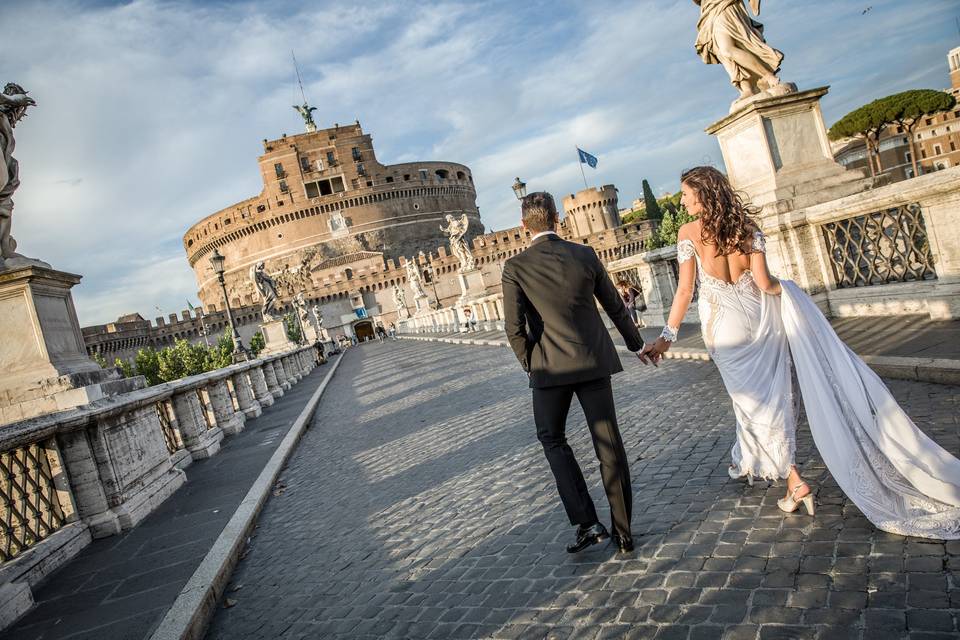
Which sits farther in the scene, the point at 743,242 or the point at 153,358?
the point at 153,358

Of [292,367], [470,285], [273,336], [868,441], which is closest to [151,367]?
[273,336]

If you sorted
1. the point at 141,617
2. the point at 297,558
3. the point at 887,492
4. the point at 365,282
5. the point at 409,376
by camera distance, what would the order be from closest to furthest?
the point at 887,492, the point at 141,617, the point at 297,558, the point at 409,376, the point at 365,282

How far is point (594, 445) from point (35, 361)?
490 cm

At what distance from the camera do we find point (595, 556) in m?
2.84

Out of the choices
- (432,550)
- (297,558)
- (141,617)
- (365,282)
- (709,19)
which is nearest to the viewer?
(141,617)

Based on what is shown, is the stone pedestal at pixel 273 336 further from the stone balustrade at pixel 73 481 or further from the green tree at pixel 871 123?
the green tree at pixel 871 123

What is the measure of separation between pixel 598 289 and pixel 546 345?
0.36 m

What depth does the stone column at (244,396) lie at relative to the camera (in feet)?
37.5

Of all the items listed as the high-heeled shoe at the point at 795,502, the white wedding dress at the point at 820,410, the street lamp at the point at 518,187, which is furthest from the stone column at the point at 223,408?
the street lamp at the point at 518,187

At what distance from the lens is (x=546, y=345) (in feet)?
9.57

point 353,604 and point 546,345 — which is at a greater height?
point 546,345

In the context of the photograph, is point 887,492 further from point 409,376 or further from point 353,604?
point 409,376

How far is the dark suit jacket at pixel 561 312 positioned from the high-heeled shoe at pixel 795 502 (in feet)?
3.03

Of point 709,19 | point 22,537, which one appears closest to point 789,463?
point 22,537
